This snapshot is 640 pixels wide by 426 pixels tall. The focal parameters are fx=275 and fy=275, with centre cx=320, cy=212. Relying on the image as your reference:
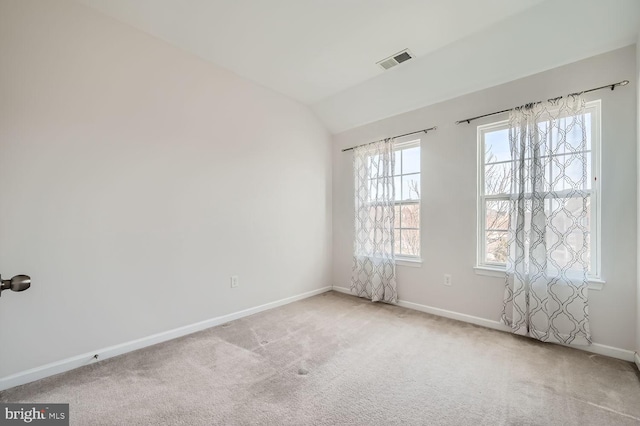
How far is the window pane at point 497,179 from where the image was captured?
2.87 m

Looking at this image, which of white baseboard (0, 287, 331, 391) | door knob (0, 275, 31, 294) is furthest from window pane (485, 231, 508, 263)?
door knob (0, 275, 31, 294)

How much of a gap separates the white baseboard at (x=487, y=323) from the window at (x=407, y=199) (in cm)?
63

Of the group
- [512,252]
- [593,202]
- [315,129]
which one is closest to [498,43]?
[593,202]

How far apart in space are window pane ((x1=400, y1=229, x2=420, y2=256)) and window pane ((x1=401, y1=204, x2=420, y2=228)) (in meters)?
0.08

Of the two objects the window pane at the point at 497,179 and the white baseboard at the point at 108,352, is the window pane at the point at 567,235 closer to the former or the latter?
the window pane at the point at 497,179

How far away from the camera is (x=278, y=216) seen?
3662mm

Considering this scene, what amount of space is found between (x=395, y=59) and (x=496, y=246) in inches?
89.4

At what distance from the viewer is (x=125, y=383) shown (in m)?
1.92

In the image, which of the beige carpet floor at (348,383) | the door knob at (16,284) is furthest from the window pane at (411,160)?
the door knob at (16,284)

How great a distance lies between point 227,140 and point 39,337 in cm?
229

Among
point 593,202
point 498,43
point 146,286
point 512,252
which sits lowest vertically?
point 146,286

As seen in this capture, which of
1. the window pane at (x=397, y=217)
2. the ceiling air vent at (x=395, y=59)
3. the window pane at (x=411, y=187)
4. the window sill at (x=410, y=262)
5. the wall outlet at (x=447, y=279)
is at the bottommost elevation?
the wall outlet at (x=447, y=279)

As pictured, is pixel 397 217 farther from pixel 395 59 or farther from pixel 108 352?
pixel 108 352

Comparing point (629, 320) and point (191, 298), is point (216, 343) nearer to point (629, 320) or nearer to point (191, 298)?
point (191, 298)
